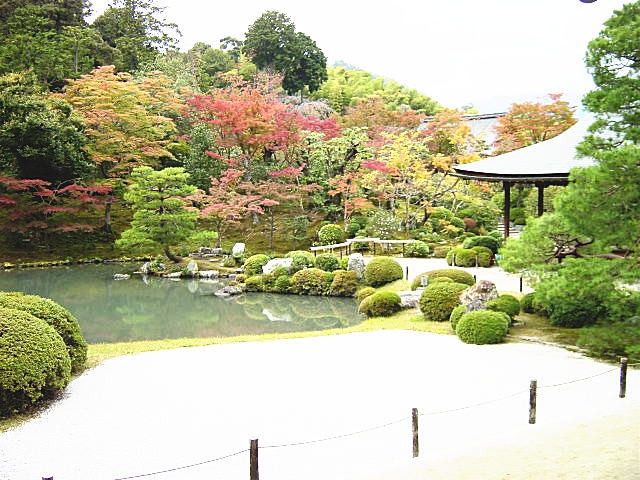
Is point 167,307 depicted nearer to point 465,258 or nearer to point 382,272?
point 382,272

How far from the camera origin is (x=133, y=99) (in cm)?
2394

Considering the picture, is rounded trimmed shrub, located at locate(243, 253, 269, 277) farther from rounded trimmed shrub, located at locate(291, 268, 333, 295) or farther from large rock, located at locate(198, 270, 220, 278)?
rounded trimmed shrub, located at locate(291, 268, 333, 295)

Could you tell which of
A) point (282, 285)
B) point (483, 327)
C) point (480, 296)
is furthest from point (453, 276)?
point (282, 285)

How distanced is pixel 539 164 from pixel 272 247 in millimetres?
11525

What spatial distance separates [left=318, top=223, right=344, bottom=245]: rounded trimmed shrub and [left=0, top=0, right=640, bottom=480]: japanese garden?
0.13m

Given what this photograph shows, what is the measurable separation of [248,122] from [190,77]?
963cm

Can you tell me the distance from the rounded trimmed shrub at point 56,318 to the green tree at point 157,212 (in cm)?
1152

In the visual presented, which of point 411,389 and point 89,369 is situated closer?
point 411,389

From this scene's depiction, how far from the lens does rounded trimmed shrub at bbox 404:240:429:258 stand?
20188mm

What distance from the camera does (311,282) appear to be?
17.0 meters

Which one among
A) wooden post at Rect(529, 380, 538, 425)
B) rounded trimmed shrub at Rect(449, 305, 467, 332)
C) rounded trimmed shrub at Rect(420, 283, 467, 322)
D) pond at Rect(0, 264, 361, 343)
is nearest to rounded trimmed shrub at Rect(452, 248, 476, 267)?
pond at Rect(0, 264, 361, 343)

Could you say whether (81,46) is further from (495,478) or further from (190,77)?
(495,478)

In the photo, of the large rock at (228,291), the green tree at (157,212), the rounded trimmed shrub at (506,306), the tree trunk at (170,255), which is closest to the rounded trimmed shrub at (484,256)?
the rounded trimmed shrub at (506,306)

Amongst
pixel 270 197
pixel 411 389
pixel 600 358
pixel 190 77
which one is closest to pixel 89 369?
pixel 411 389
